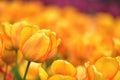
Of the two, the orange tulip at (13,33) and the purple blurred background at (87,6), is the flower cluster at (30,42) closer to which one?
the orange tulip at (13,33)

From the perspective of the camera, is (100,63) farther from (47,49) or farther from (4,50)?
(4,50)

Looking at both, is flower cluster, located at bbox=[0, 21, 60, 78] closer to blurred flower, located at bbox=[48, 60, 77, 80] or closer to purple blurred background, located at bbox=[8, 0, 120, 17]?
blurred flower, located at bbox=[48, 60, 77, 80]

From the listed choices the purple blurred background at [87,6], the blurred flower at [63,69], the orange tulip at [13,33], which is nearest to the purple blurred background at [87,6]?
the purple blurred background at [87,6]

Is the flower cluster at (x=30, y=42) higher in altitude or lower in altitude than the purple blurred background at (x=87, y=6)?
higher

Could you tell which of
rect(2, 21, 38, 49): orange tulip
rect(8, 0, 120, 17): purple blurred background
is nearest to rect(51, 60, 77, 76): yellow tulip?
rect(2, 21, 38, 49): orange tulip

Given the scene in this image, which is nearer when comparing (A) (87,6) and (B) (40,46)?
(B) (40,46)

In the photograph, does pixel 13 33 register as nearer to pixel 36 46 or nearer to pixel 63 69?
pixel 36 46

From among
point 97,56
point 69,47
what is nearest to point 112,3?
point 69,47

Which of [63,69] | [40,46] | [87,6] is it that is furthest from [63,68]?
[87,6]

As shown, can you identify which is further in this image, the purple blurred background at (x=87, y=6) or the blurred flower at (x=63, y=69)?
the purple blurred background at (x=87, y=6)
